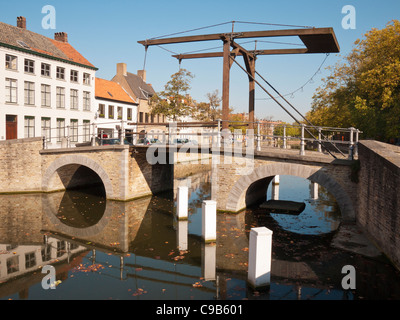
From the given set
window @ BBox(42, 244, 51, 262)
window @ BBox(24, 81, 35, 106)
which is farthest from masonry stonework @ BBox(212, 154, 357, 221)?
window @ BBox(24, 81, 35, 106)

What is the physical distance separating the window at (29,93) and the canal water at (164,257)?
485 inches

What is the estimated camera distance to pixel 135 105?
1672 inches

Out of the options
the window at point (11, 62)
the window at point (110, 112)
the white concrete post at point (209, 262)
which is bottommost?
the white concrete post at point (209, 262)

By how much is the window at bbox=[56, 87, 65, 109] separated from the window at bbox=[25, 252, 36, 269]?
69.3 ft

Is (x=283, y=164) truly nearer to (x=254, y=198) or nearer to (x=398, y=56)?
(x=254, y=198)

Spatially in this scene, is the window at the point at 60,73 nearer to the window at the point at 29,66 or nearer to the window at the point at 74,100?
the window at the point at 74,100

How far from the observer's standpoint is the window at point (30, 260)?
9875mm

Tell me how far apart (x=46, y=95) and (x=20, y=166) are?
1028cm

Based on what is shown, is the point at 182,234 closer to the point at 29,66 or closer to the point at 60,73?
the point at 29,66

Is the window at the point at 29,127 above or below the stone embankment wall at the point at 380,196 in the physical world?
above

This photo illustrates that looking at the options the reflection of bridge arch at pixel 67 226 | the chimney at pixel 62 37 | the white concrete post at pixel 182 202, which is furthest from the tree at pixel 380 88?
the chimney at pixel 62 37

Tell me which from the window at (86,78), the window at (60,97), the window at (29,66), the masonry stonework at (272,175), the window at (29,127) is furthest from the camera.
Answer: the window at (86,78)

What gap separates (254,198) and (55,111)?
65.6 feet

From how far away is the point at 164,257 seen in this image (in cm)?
1041
